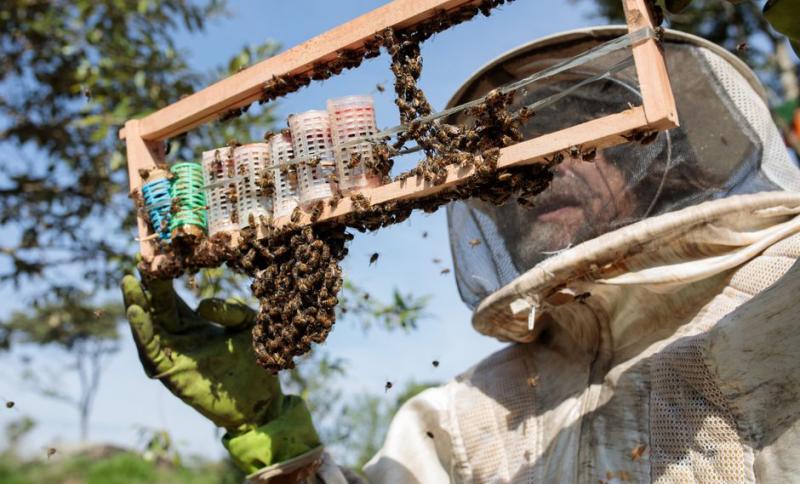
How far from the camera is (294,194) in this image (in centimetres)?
225

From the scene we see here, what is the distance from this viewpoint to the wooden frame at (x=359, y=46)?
175 cm

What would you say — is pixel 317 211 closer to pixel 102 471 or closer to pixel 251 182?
pixel 251 182

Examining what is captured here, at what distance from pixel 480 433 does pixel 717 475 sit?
2.96ft

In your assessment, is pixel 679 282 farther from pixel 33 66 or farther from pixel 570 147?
pixel 33 66

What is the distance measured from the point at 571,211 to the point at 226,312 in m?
1.20

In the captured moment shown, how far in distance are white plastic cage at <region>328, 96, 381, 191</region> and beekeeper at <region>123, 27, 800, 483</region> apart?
61cm

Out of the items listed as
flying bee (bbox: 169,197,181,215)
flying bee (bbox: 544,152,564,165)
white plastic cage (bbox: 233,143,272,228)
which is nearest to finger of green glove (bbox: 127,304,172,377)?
flying bee (bbox: 169,197,181,215)

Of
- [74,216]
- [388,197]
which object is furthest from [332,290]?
[74,216]

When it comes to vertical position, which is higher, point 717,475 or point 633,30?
point 633,30

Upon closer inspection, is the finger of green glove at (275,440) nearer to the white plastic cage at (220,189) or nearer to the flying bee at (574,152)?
the white plastic cage at (220,189)

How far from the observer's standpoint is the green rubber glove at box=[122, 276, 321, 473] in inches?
100

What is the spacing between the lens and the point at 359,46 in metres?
2.17

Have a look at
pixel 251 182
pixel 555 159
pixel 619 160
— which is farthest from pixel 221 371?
pixel 619 160

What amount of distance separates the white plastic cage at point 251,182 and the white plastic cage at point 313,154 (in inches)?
4.9
